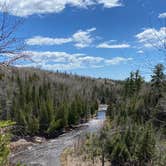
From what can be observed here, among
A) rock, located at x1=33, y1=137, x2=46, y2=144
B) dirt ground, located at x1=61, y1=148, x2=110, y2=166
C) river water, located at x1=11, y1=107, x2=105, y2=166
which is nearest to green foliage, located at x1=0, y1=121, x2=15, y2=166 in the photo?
dirt ground, located at x1=61, y1=148, x2=110, y2=166

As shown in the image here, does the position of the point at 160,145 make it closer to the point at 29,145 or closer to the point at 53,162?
the point at 53,162

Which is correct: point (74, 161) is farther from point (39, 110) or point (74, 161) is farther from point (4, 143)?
point (39, 110)

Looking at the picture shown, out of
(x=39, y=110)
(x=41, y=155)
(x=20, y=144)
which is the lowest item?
(x=20, y=144)

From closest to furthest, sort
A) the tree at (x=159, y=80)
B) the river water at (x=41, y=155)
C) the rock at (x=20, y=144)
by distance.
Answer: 1. the tree at (x=159, y=80)
2. the river water at (x=41, y=155)
3. the rock at (x=20, y=144)

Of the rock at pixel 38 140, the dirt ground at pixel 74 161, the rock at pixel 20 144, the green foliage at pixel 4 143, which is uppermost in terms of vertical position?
the green foliage at pixel 4 143

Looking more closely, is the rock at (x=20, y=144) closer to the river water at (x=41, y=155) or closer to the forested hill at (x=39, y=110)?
the river water at (x=41, y=155)

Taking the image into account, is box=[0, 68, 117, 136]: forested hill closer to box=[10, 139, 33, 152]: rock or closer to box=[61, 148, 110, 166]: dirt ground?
box=[10, 139, 33, 152]: rock

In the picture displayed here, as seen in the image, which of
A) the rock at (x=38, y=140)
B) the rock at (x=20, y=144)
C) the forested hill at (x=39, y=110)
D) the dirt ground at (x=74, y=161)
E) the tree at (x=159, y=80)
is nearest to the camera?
the tree at (x=159, y=80)

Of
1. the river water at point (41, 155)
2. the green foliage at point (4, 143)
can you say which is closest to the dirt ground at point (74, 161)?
the river water at point (41, 155)

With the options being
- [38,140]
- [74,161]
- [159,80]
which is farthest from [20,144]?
[159,80]

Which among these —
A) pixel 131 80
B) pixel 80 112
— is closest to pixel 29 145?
pixel 80 112

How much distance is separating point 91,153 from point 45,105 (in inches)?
1169

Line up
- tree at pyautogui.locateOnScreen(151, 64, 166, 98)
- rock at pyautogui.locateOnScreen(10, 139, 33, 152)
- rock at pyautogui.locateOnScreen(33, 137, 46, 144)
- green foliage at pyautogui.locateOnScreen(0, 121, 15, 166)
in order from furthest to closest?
rock at pyautogui.locateOnScreen(33, 137, 46, 144) < rock at pyautogui.locateOnScreen(10, 139, 33, 152) < tree at pyautogui.locateOnScreen(151, 64, 166, 98) < green foliage at pyautogui.locateOnScreen(0, 121, 15, 166)

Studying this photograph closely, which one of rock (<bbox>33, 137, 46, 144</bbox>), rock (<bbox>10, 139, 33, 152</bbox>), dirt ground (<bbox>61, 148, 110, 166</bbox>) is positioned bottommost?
rock (<bbox>33, 137, 46, 144</bbox>)
